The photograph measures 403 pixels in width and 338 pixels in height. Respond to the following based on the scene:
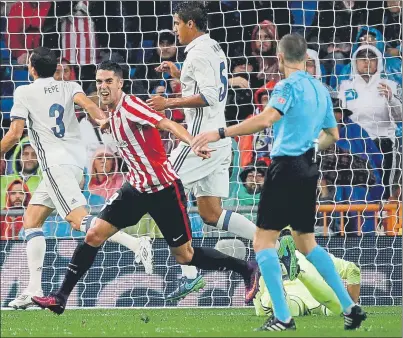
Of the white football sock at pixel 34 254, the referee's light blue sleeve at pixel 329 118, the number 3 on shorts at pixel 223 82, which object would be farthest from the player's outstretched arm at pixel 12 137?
the referee's light blue sleeve at pixel 329 118

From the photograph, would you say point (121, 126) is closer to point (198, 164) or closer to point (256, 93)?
point (198, 164)

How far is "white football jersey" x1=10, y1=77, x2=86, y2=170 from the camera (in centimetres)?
923

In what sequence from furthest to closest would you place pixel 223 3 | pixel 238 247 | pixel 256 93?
pixel 223 3
pixel 256 93
pixel 238 247

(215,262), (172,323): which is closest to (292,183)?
(172,323)

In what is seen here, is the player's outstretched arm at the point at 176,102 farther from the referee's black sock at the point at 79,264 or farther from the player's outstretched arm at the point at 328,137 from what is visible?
the player's outstretched arm at the point at 328,137

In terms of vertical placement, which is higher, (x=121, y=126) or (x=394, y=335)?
(x=121, y=126)

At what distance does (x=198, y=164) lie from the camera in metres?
9.20

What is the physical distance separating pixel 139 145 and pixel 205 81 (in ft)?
3.61

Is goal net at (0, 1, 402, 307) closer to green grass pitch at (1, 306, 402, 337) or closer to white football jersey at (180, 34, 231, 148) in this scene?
green grass pitch at (1, 306, 402, 337)

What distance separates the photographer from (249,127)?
6648mm

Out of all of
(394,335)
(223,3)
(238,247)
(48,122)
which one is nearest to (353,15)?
(223,3)

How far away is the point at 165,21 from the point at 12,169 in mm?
2451

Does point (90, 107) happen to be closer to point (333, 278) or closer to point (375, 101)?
point (333, 278)

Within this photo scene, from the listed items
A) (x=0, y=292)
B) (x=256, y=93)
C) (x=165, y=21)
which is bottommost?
(x=0, y=292)
